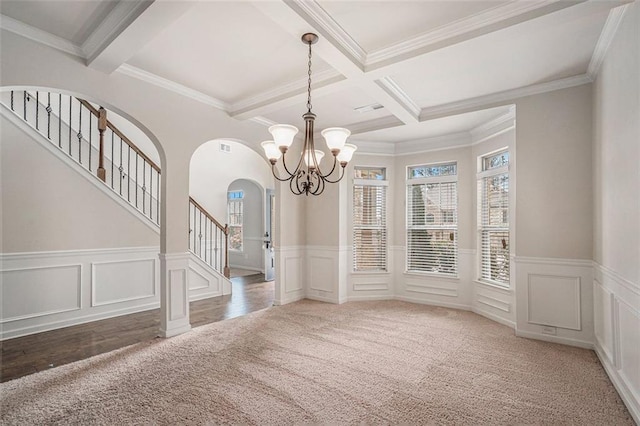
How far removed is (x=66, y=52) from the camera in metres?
2.95

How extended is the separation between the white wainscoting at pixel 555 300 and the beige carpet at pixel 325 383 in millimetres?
188

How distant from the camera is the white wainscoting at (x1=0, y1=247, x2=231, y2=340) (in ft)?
12.5

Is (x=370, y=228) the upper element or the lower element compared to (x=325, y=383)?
upper

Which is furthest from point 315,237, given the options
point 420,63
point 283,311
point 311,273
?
point 420,63

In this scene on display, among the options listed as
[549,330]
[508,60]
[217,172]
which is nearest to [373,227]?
[549,330]

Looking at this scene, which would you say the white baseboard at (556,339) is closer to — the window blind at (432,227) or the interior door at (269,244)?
the window blind at (432,227)

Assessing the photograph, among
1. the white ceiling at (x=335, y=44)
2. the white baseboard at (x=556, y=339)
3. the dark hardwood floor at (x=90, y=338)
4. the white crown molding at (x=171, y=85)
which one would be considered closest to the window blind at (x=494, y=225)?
the white baseboard at (x=556, y=339)

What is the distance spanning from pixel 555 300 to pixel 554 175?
4.50 ft

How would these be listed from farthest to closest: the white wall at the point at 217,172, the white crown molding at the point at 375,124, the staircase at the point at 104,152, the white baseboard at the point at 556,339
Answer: the white wall at the point at 217,172, the white crown molding at the point at 375,124, the staircase at the point at 104,152, the white baseboard at the point at 556,339

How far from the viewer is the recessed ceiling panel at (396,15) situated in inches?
92.8

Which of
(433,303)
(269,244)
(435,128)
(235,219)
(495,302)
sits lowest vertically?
(433,303)

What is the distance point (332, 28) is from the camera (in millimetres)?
2590

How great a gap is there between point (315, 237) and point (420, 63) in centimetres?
339

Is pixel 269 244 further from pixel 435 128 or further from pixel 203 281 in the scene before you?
pixel 435 128
